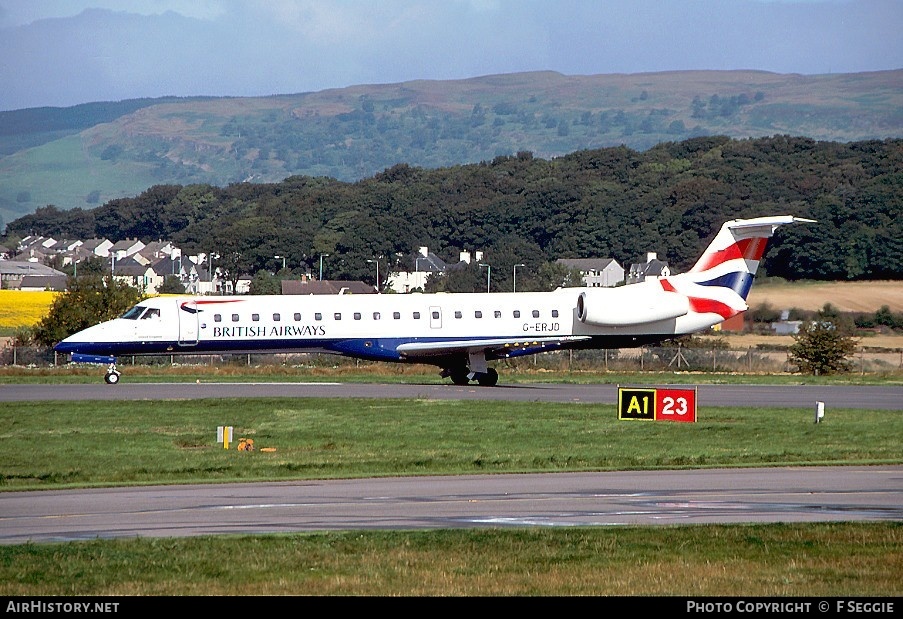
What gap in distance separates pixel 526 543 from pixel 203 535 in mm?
3630

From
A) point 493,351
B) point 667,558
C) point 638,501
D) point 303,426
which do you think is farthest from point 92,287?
point 667,558

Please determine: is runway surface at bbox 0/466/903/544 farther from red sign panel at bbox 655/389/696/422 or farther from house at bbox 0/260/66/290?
house at bbox 0/260/66/290

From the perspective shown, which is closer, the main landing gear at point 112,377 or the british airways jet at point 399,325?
the british airways jet at point 399,325

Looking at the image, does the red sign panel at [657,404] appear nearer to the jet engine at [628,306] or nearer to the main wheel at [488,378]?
the jet engine at [628,306]

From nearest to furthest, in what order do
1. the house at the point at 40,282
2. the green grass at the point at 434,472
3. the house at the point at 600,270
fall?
the green grass at the point at 434,472
the house at the point at 40,282
the house at the point at 600,270

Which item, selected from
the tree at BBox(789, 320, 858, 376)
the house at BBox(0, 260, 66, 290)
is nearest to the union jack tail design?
the tree at BBox(789, 320, 858, 376)

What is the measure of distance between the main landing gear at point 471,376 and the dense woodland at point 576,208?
66484mm

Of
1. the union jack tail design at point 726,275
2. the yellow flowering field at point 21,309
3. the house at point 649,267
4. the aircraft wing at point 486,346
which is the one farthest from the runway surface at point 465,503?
the house at point 649,267

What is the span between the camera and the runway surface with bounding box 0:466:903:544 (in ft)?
51.7

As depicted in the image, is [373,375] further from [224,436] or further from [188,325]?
[224,436]

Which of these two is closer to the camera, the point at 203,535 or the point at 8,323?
the point at 203,535

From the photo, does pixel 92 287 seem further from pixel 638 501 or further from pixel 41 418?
pixel 638 501

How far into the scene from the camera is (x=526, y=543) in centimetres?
1402

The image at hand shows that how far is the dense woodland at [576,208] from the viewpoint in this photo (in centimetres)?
13038
